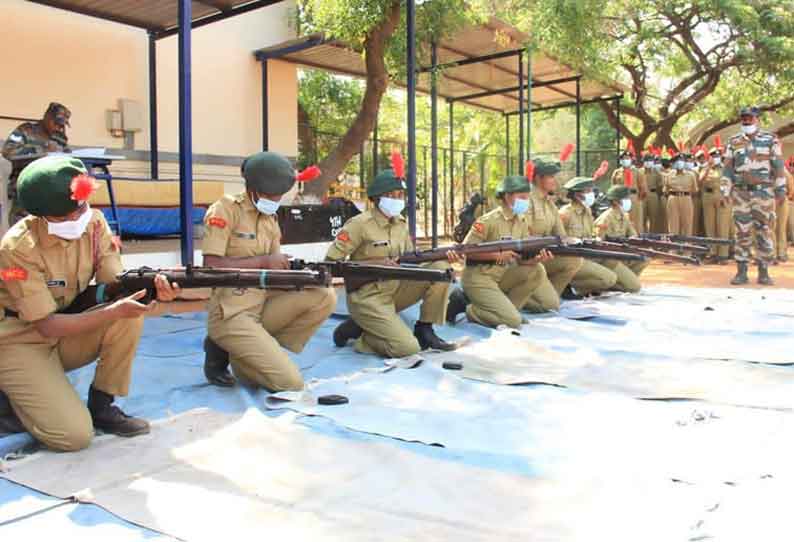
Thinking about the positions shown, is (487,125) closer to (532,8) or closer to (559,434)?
(532,8)

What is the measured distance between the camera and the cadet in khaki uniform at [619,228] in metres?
8.69

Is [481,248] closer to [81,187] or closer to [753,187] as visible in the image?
[81,187]

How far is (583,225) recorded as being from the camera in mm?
8070

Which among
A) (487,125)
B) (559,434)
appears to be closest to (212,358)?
(559,434)

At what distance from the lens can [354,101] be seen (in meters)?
18.2

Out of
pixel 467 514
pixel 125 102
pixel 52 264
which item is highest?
pixel 125 102

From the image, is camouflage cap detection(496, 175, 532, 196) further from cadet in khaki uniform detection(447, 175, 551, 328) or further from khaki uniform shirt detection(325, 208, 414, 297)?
khaki uniform shirt detection(325, 208, 414, 297)

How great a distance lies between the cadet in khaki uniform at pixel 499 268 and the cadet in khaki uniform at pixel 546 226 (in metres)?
0.31

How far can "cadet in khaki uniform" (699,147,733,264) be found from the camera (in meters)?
12.8

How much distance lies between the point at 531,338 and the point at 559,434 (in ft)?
8.23

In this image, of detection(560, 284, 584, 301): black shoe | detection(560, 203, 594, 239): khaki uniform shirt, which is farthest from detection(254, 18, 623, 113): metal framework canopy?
detection(560, 284, 584, 301): black shoe

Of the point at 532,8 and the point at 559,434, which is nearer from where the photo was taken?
the point at 559,434

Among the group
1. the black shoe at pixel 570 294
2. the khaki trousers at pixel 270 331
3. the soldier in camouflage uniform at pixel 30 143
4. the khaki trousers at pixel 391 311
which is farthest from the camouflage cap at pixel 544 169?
the soldier in camouflage uniform at pixel 30 143

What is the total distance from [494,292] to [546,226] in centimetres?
103
